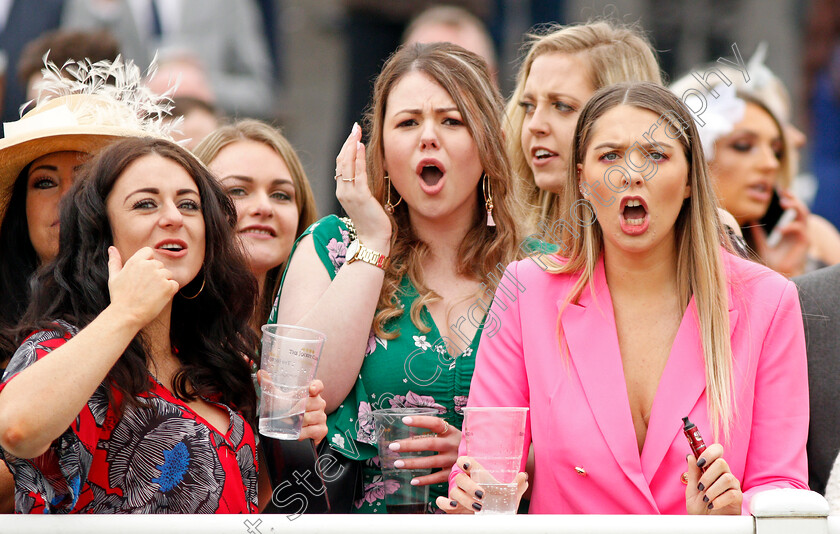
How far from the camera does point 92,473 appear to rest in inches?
102

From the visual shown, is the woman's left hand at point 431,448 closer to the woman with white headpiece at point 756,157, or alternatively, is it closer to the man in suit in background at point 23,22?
the woman with white headpiece at point 756,157

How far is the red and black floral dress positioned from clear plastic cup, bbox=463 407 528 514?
0.69 m

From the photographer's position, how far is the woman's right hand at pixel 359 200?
3.23 m

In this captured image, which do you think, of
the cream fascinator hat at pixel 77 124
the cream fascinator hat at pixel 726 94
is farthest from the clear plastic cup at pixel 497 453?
the cream fascinator hat at pixel 726 94

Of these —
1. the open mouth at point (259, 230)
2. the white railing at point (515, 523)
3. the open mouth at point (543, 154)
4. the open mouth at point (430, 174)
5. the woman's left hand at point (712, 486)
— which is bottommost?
the white railing at point (515, 523)

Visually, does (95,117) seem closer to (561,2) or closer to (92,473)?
(92,473)

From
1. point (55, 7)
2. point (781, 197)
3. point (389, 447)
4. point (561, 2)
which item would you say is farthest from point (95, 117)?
point (561, 2)

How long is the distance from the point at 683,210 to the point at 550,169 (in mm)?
959

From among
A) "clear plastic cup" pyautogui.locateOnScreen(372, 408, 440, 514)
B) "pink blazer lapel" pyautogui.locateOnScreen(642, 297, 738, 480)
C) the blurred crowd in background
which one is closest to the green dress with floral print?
"clear plastic cup" pyautogui.locateOnScreen(372, 408, 440, 514)

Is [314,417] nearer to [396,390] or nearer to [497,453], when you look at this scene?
[396,390]

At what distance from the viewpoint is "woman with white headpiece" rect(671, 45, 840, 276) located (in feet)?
13.5

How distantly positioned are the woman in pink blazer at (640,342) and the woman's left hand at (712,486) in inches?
5.8

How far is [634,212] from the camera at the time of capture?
2811mm

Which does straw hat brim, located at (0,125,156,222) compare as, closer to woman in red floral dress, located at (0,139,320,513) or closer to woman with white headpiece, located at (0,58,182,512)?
woman with white headpiece, located at (0,58,182,512)
